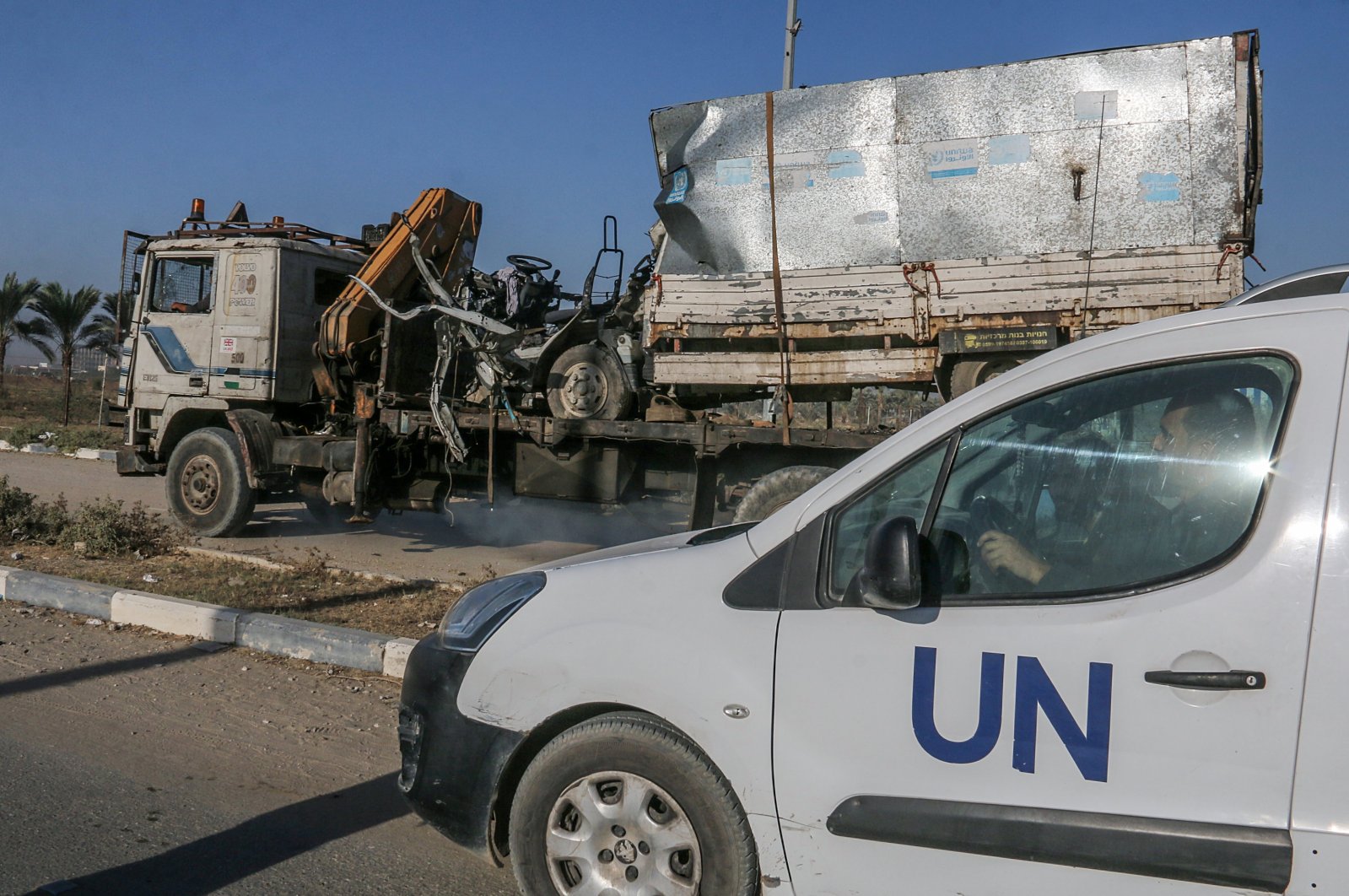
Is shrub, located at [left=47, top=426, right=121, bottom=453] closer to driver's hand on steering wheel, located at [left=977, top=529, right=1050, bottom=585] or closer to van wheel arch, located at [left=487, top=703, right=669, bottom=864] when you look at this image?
van wheel arch, located at [left=487, top=703, right=669, bottom=864]

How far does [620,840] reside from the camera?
2680 millimetres

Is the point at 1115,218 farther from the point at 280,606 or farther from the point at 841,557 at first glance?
the point at 280,606

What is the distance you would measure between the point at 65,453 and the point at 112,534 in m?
12.9

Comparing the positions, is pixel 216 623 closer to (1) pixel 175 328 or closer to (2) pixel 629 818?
Answer: (2) pixel 629 818

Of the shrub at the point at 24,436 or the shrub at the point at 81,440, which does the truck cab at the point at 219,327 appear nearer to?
the shrub at the point at 81,440

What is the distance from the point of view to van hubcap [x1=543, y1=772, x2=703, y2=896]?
8.62ft

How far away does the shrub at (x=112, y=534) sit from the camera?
8.27 meters

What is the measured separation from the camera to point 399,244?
952 centimetres

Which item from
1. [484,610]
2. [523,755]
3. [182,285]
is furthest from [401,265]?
[523,755]

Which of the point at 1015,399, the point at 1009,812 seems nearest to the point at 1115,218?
the point at 1015,399

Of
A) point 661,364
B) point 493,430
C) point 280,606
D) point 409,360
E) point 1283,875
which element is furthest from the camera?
point 409,360

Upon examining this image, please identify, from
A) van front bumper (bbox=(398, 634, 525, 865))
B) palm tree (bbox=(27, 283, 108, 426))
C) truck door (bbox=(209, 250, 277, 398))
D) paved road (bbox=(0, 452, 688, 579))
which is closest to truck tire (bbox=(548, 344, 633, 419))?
paved road (bbox=(0, 452, 688, 579))

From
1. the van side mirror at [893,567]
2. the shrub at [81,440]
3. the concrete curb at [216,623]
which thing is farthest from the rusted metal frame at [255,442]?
the shrub at [81,440]

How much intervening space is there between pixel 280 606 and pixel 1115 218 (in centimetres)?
563
